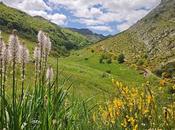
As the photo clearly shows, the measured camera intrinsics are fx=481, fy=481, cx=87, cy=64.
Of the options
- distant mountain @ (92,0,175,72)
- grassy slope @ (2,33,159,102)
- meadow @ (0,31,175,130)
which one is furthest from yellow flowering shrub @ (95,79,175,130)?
distant mountain @ (92,0,175,72)

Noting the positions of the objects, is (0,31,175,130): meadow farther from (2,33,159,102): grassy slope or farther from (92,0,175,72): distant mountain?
(92,0,175,72): distant mountain

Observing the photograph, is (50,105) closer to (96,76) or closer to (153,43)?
(96,76)

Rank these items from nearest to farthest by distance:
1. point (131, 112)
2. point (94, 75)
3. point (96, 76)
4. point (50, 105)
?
point (50, 105) → point (131, 112) → point (96, 76) → point (94, 75)

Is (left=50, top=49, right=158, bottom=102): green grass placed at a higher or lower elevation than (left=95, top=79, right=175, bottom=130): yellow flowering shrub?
lower

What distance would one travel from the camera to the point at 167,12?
88.8 m

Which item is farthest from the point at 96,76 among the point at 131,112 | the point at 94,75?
the point at 131,112

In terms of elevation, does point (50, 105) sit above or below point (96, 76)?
above

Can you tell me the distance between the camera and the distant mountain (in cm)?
5834

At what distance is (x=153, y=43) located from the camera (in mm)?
71375

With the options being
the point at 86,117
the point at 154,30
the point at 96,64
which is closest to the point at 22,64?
the point at 86,117

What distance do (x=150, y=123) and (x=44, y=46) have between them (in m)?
2.53

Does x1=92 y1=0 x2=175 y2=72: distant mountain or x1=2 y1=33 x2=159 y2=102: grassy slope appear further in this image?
x1=92 y1=0 x2=175 y2=72: distant mountain

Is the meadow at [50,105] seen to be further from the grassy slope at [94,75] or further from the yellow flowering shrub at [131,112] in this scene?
the grassy slope at [94,75]

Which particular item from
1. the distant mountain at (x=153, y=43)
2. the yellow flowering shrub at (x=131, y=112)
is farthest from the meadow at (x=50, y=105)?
the distant mountain at (x=153, y=43)
